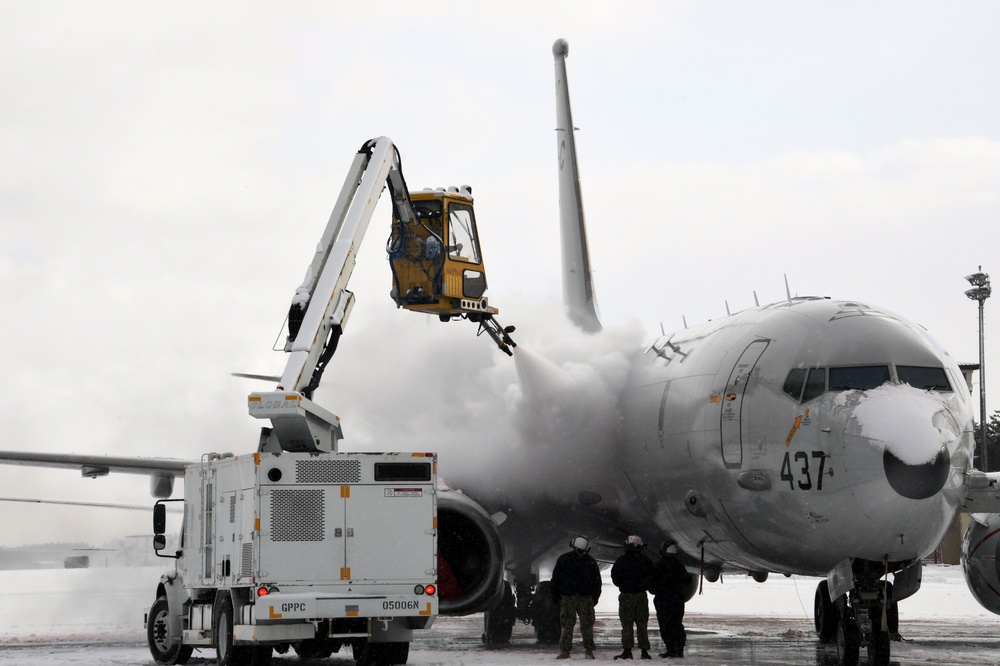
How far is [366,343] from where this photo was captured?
20.4 m

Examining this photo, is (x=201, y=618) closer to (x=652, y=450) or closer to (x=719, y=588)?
(x=652, y=450)

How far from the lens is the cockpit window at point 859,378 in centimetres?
1305

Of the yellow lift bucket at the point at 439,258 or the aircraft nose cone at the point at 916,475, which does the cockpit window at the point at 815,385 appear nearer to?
the aircraft nose cone at the point at 916,475

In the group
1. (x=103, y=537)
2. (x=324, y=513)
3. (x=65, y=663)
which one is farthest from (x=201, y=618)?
(x=103, y=537)

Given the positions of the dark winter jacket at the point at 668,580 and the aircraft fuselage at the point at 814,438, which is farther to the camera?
the dark winter jacket at the point at 668,580

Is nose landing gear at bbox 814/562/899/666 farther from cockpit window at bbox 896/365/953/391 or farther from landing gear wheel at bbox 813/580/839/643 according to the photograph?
landing gear wheel at bbox 813/580/839/643

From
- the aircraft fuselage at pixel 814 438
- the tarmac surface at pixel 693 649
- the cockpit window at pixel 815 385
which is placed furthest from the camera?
the tarmac surface at pixel 693 649

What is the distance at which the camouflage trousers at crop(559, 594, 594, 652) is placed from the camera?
15648mm

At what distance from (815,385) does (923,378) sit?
108 cm

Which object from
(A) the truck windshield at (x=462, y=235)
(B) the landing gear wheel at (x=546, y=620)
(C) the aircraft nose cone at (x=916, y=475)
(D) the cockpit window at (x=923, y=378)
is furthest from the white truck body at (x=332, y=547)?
(B) the landing gear wheel at (x=546, y=620)

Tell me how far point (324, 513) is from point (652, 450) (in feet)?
17.0

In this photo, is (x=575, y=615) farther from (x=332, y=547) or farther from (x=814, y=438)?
(x=814, y=438)

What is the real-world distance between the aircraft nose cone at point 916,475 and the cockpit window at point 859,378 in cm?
102

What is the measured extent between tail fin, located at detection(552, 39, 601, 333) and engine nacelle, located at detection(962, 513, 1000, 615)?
7.21 metres
